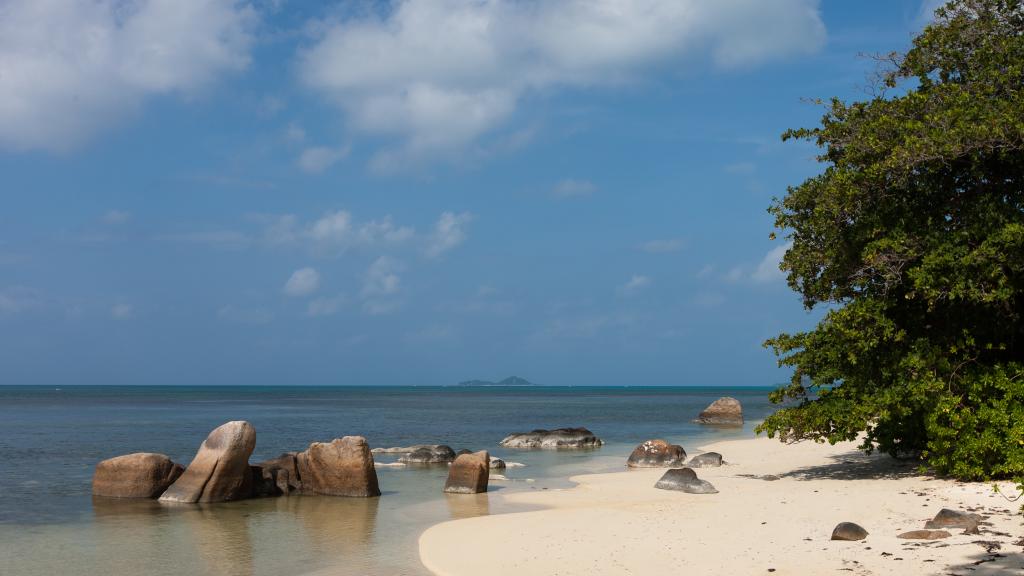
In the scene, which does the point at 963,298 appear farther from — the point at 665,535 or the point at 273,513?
the point at 273,513

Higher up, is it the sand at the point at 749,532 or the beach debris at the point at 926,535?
the beach debris at the point at 926,535

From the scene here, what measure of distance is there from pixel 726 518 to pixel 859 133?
8.15 meters

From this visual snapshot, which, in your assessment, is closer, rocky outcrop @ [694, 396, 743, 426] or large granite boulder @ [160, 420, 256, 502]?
large granite boulder @ [160, 420, 256, 502]

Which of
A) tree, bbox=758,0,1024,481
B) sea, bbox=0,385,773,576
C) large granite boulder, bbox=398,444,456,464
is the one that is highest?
tree, bbox=758,0,1024,481

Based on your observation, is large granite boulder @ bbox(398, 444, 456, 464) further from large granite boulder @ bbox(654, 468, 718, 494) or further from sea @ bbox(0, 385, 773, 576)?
large granite boulder @ bbox(654, 468, 718, 494)

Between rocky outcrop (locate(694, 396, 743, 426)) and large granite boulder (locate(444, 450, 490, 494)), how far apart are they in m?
38.8

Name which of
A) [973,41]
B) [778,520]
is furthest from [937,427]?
[973,41]

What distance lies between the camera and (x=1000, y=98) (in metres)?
16.7

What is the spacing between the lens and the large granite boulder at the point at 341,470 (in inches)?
901

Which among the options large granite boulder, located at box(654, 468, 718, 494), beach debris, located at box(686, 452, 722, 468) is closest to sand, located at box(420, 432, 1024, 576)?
large granite boulder, located at box(654, 468, 718, 494)

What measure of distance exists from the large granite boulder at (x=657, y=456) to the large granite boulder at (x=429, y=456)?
23.1ft

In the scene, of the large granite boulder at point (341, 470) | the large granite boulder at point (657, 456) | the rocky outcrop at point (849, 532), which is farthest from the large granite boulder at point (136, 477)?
the rocky outcrop at point (849, 532)

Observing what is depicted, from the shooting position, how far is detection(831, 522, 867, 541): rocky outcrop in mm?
13266

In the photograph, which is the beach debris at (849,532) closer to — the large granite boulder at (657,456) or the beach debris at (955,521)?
the beach debris at (955,521)
